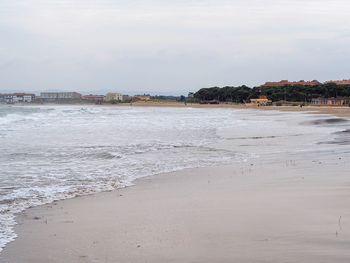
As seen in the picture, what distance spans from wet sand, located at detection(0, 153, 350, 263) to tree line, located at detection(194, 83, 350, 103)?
101m

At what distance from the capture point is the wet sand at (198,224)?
14.7 feet

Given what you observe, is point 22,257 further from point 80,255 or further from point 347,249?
point 347,249

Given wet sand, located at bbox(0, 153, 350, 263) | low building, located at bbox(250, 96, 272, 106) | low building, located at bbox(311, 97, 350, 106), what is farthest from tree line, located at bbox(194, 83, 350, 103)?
wet sand, located at bbox(0, 153, 350, 263)

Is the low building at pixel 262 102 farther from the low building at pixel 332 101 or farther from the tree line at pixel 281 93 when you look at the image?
the low building at pixel 332 101

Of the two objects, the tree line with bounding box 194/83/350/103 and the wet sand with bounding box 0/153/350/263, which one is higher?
the tree line with bounding box 194/83/350/103

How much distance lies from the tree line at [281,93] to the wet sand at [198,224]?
332ft

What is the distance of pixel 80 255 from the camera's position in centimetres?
449

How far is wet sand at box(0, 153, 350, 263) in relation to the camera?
4.47 meters

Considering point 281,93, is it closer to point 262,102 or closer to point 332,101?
point 262,102

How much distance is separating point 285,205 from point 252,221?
1.02 metres

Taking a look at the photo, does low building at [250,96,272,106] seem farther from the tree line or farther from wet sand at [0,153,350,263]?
wet sand at [0,153,350,263]

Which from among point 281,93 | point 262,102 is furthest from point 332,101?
point 281,93

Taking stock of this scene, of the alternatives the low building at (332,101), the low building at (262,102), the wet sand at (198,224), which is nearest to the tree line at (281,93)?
the low building at (332,101)

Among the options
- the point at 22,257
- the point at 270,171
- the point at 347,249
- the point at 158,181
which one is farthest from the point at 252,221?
the point at 270,171
